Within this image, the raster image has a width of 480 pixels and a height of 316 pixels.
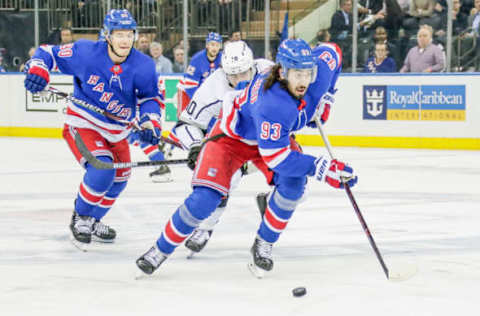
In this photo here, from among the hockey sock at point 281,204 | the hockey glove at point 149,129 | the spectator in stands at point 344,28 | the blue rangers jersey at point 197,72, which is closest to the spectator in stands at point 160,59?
the spectator in stands at point 344,28

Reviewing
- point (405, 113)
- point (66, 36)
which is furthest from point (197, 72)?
point (66, 36)

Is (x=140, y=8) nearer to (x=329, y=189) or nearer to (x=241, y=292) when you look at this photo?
(x=329, y=189)

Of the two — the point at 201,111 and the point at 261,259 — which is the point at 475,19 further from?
the point at 261,259

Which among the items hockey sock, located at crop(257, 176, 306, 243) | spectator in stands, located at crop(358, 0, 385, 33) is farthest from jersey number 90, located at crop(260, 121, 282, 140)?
spectator in stands, located at crop(358, 0, 385, 33)

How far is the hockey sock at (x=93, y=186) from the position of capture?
4539 millimetres

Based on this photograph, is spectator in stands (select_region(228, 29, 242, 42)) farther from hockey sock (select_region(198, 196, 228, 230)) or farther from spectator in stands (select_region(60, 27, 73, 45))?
hockey sock (select_region(198, 196, 228, 230))

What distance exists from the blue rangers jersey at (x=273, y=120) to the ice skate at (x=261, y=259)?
463 mm

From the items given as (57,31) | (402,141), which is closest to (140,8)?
(57,31)

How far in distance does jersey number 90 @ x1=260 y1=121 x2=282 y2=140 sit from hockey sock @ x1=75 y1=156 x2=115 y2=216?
1297 millimetres

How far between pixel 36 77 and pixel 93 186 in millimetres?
611

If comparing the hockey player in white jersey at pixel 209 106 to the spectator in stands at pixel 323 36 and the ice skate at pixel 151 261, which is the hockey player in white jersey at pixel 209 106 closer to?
the ice skate at pixel 151 261

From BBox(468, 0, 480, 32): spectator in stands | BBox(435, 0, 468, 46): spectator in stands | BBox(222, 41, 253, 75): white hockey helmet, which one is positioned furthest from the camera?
BBox(435, 0, 468, 46): spectator in stands

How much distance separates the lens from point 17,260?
4.19 metres

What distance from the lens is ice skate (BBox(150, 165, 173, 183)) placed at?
729cm
